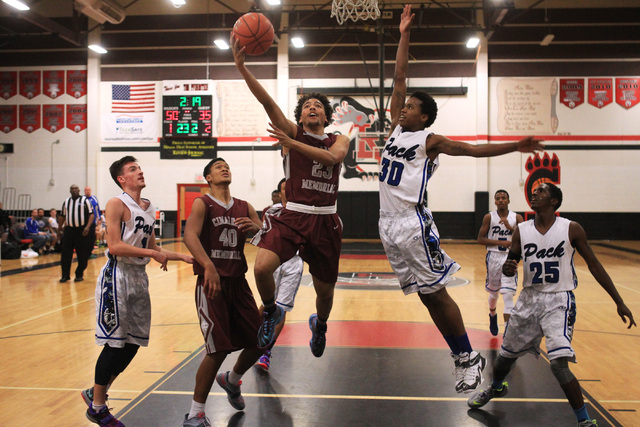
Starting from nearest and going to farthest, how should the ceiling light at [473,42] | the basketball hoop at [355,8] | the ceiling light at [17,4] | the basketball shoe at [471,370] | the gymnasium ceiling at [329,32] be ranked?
the basketball shoe at [471,370] < the basketball hoop at [355,8] < the ceiling light at [17,4] < the ceiling light at [473,42] < the gymnasium ceiling at [329,32]

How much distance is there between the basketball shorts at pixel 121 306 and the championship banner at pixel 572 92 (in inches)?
687

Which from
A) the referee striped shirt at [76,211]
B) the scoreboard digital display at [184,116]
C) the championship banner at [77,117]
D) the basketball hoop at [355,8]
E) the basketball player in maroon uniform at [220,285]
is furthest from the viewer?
the championship banner at [77,117]

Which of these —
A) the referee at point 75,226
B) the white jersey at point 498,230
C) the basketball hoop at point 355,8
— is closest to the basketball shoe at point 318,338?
the white jersey at point 498,230

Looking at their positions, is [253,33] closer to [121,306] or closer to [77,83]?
[121,306]

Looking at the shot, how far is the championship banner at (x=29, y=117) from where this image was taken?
1873 centimetres

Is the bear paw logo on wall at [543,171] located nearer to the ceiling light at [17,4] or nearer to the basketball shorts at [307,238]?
the basketball shorts at [307,238]

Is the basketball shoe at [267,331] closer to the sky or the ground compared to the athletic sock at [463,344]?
closer to the sky

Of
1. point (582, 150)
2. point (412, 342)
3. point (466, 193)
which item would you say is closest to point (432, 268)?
point (412, 342)

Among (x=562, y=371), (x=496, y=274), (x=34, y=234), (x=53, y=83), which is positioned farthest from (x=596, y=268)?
(x=53, y=83)

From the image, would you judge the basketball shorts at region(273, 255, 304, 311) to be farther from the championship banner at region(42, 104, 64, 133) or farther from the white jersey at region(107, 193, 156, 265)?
the championship banner at region(42, 104, 64, 133)

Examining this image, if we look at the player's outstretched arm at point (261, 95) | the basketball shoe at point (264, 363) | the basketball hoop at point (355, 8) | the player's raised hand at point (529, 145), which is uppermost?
the basketball hoop at point (355, 8)

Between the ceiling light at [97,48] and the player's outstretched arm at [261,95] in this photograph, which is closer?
the player's outstretched arm at [261,95]

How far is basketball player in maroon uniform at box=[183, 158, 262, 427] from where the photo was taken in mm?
3184

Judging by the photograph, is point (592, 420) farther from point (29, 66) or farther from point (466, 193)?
point (29, 66)
